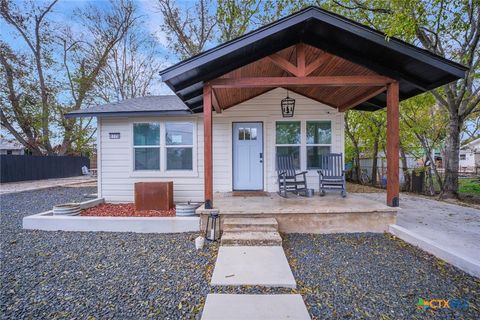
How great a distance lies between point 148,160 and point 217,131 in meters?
1.95

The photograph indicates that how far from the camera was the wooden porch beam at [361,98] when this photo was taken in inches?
169

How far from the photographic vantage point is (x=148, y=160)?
5.86 meters

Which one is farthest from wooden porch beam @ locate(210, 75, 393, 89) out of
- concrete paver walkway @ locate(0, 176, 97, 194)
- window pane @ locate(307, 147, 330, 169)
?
concrete paver walkway @ locate(0, 176, 97, 194)

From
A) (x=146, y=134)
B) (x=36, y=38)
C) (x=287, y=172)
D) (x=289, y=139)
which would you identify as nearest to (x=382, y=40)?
(x=289, y=139)

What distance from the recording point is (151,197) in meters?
5.08

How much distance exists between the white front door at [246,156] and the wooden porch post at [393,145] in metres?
2.86

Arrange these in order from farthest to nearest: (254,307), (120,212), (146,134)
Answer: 1. (146,134)
2. (120,212)
3. (254,307)

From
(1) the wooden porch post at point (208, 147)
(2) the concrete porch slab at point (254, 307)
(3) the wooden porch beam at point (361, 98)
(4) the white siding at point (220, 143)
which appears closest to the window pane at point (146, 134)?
(4) the white siding at point (220, 143)

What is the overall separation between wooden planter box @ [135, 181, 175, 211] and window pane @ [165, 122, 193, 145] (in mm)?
1280

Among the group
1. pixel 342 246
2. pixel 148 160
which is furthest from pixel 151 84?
pixel 342 246

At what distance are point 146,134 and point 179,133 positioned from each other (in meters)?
0.86

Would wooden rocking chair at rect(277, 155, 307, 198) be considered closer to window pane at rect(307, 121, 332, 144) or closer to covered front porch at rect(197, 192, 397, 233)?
window pane at rect(307, 121, 332, 144)

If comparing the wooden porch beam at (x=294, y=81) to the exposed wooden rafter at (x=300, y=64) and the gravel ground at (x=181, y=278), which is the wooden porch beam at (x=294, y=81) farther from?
the gravel ground at (x=181, y=278)

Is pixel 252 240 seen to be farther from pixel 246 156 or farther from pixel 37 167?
pixel 37 167
